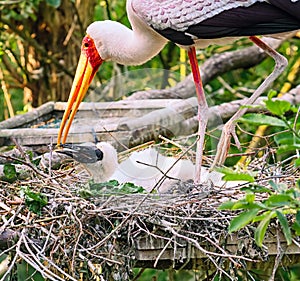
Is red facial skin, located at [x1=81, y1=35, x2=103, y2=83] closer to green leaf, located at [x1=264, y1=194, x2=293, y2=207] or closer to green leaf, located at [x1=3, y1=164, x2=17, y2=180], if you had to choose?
green leaf, located at [x1=3, y1=164, x2=17, y2=180]

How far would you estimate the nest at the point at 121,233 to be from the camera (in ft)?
9.61

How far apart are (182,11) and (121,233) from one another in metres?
1.10

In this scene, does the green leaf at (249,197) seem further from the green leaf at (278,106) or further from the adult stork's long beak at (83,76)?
the adult stork's long beak at (83,76)

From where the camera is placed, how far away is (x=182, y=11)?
364 centimetres

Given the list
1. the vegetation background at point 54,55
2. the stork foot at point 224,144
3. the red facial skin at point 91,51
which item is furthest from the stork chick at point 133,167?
the vegetation background at point 54,55

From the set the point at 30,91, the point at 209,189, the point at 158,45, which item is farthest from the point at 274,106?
the point at 30,91

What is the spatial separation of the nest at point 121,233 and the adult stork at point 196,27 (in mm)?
634

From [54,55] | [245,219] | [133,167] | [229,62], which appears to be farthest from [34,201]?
[54,55]

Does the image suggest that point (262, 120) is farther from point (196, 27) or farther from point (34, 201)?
point (196, 27)

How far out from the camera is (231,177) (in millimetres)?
2139

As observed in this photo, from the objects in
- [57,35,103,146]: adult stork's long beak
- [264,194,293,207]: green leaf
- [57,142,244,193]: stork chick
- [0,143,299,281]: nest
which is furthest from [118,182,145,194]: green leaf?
[264,194,293,207]: green leaf

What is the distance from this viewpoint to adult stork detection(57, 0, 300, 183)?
3566 millimetres

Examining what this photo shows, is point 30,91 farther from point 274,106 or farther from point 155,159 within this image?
point 274,106

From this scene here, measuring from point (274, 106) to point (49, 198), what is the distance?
129 cm
